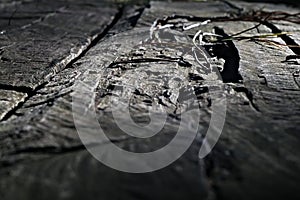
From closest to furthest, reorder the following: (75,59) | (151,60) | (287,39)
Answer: (151,60), (75,59), (287,39)

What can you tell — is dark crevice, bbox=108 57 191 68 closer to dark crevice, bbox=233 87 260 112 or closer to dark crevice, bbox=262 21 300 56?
dark crevice, bbox=233 87 260 112

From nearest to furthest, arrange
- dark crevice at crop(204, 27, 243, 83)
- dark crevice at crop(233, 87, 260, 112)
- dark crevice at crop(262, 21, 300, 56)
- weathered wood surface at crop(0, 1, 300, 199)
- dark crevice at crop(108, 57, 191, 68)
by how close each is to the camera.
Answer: weathered wood surface at crop(0, 1, 300, 199), dark crevice at crop(233, 87, 260, 112), dark crevice at crop(204, 27, 243, 83), dark crevice at crop(108, 57, 191, 68), dark crevice at crop(262, 21, 300, 56)

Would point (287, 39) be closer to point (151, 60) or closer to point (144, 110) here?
point (151, 60)

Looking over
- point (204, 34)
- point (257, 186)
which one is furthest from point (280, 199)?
point (204, 34)

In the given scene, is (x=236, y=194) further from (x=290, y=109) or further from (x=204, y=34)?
(x=204, y=34)

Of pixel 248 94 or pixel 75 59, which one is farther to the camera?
pixel 75 59

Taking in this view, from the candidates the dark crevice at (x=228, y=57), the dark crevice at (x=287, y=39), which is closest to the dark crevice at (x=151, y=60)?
the dark crevice at (x=228, y=57)

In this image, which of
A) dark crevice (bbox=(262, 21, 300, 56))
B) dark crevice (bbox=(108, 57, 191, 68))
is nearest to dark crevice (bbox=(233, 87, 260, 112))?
dark crevice (bbox=(108, 57, 191, 68))

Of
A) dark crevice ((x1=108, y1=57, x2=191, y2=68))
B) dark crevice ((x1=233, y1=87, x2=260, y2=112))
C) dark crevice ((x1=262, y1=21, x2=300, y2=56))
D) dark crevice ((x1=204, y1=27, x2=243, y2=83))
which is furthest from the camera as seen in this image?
dark crevice ((x1=262, y1=21, x2=300, y2=56))

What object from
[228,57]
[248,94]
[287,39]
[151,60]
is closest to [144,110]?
[248,94]
